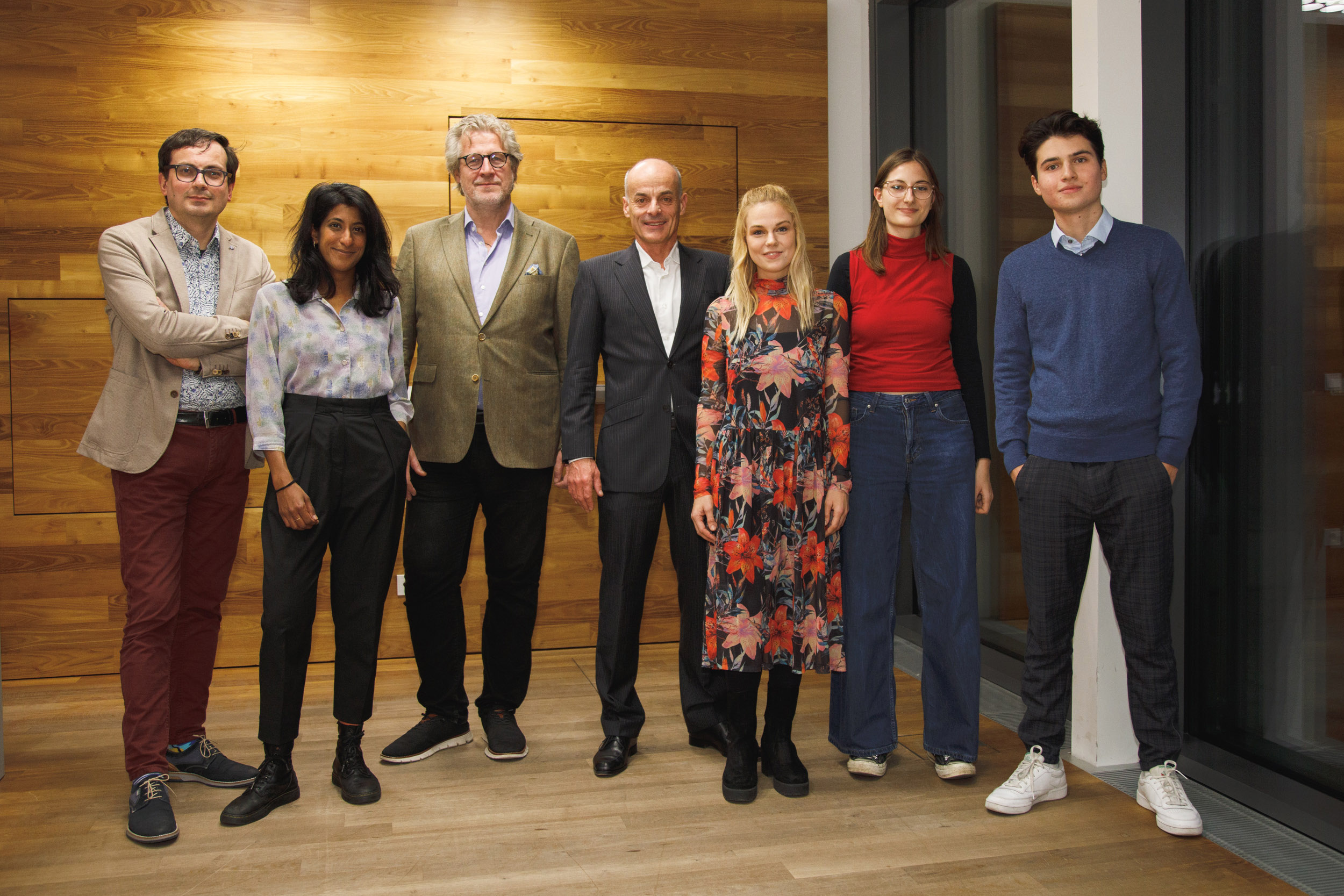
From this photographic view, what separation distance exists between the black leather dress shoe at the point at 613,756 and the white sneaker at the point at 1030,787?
993 mm

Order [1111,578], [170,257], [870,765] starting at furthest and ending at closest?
[870,765] < [170,257] < [1111,578]

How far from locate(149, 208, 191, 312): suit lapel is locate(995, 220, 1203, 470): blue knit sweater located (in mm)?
2216

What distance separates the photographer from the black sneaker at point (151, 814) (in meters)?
2.51

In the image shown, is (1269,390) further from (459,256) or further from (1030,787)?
(459,256)

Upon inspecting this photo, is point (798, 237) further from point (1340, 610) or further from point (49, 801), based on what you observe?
point (49, 801)

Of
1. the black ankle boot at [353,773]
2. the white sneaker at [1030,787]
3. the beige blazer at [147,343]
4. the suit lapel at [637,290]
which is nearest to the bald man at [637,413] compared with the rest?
the suit lapel at [637,290]

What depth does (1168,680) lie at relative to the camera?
2.54m

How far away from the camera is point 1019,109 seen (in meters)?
3.81

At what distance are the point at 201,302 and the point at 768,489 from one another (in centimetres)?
158

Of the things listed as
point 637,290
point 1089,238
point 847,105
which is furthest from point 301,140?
point 1089,238

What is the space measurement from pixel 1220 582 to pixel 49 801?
127 inches

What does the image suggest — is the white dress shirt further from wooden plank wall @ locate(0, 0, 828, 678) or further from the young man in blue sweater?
wooden plank wall @ locate(0, 0, 828, 678)

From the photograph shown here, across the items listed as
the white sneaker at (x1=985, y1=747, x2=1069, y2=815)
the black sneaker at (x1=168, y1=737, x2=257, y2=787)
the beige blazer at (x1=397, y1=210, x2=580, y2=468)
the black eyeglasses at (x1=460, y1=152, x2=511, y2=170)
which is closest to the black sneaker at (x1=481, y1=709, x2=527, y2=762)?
the black sneaker at (x1=168, y1=737, x2=257, y2=787)

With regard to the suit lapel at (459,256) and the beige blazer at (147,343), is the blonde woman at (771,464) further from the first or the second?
the beige blazer at (147,343)
